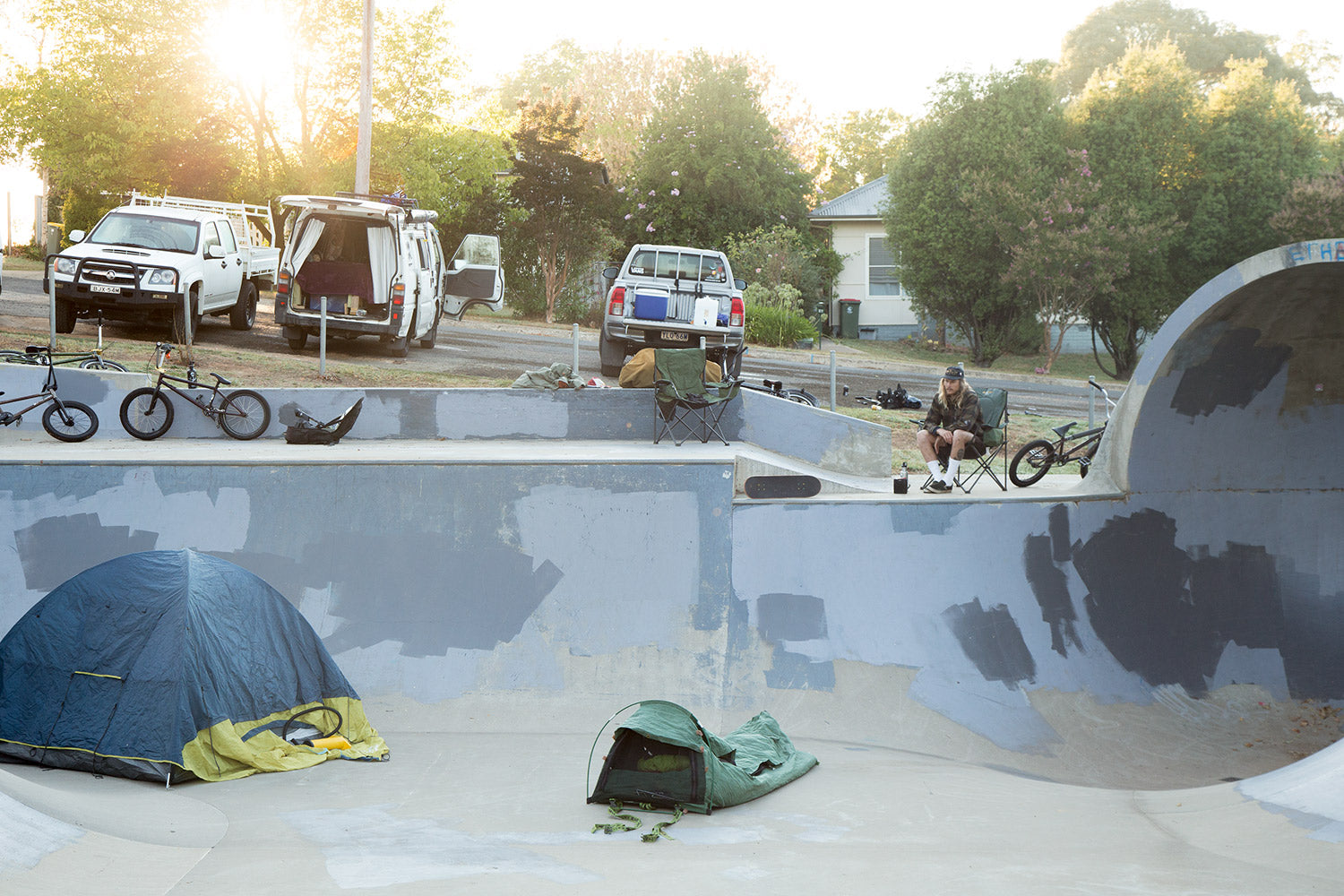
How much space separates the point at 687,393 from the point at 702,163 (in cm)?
1891

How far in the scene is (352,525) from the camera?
30.4 ft

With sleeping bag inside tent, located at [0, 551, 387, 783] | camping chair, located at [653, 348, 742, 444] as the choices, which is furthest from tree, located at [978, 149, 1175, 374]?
sleeping bag inside tent, located at [0, 551, 387, 783]

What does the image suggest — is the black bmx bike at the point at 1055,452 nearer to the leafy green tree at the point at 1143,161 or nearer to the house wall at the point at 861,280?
the leafy green tree at the point at 1143,161

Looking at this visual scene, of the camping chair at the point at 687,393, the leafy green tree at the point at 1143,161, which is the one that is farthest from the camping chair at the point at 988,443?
the leafy green tree at the point at 1143,161

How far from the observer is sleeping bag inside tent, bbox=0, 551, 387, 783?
7.15 meters

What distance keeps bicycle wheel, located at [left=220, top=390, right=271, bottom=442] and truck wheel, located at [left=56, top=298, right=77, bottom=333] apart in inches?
232

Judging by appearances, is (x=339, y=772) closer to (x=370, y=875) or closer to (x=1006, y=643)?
(x=370, y=875)

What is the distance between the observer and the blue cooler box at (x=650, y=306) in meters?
15.7

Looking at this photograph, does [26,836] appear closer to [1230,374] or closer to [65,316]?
[1230,374]

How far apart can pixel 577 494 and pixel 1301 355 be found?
6.78 meters

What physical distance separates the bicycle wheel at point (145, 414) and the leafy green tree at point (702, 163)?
1896cm

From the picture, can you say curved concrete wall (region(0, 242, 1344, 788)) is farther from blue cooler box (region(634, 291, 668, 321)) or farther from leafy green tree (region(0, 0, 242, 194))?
leafy green tree (region(0, 0, 242, 194))

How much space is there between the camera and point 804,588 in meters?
9.38

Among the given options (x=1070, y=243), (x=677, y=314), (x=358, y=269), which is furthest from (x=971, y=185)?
(x=358, y=269)
